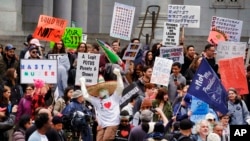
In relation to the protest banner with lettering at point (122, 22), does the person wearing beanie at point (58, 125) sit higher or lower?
lower

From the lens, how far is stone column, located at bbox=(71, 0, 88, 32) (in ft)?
134

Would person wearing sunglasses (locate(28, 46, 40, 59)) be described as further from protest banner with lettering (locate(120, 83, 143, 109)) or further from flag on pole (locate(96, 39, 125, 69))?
protest banner with lettering (locate(120, 83, 143, 109))

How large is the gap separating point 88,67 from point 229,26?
5.81m

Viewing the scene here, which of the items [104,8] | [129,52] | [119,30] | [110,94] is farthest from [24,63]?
[104,8]

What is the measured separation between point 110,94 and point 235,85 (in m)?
2.84

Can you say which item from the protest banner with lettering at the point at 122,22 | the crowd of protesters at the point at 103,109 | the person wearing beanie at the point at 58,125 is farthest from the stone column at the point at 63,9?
the person wearing beanie at the point at 58,125

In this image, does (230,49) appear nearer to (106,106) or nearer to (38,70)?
(38,70)

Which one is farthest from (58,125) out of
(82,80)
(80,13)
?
(80,13)

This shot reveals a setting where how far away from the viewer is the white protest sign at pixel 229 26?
29.1 meters

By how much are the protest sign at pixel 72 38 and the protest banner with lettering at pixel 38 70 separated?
4.43 m

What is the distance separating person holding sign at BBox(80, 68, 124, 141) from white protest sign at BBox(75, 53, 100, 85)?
6.68 feet

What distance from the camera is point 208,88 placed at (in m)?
Answer: 21.3

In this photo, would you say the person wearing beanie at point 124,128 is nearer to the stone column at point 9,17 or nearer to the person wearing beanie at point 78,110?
the person wearing beanie at point 78,110

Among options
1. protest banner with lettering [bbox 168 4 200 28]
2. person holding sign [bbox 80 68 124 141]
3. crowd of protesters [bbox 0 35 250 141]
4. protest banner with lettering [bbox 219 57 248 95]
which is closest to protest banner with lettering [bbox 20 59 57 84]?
crowd of protesters [bbox 0 35 250 141]
